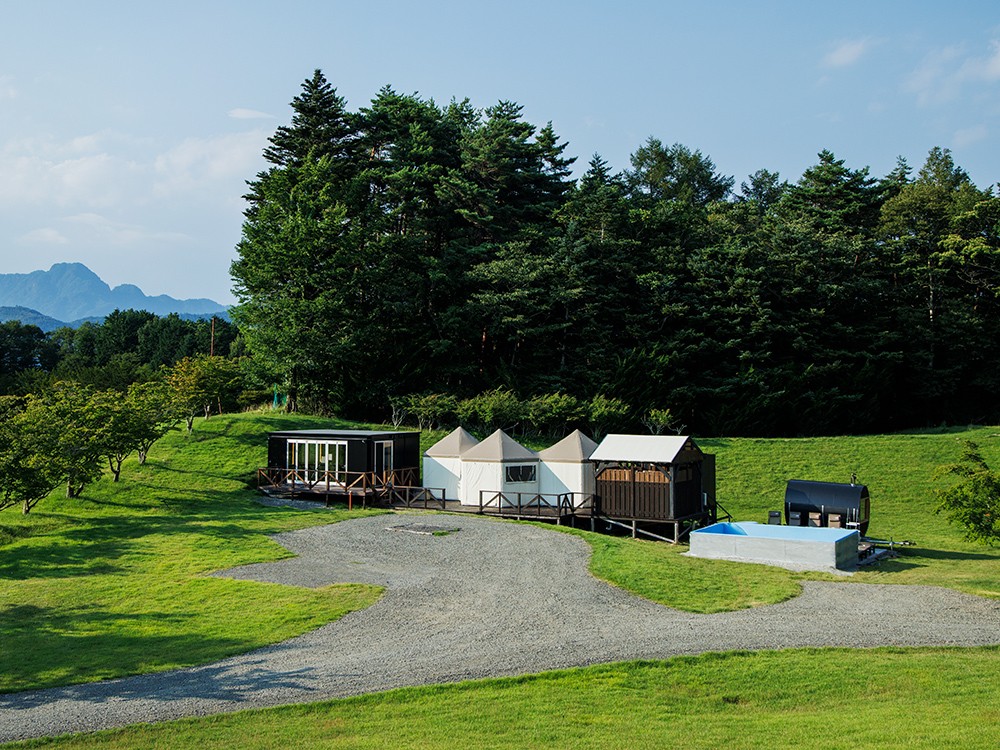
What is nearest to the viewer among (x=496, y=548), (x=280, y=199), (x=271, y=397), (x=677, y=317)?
(x=496, y=548)

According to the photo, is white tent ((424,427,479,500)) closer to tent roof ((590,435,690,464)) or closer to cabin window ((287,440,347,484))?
cabin window ((287,440,347,484))

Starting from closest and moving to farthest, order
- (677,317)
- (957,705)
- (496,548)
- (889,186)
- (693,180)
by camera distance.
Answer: (957,705) → (496,548) → (677,317) → (889,186) → (693,180)

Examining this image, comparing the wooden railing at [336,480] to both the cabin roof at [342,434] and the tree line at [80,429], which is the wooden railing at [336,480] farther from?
the tree line at [80,429]

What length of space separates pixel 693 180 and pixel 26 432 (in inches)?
2362

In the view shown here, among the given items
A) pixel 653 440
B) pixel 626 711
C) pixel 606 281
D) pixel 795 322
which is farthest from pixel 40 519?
pixel 795 322

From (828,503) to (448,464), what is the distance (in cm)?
1342

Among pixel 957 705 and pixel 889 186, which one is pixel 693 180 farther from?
pixel 957 705

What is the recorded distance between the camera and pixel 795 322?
1914 inches

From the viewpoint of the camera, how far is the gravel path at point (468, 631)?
1135 cm

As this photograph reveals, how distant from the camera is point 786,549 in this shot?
72.0 ft

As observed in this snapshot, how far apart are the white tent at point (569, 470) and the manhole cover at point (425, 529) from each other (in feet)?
A: 16.8

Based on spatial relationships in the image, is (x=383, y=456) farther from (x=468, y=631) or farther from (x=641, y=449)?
(x=468, y=631)

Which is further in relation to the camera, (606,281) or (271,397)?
(271,397)

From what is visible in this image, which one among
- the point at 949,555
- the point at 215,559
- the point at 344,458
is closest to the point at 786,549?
the point at 949,555
